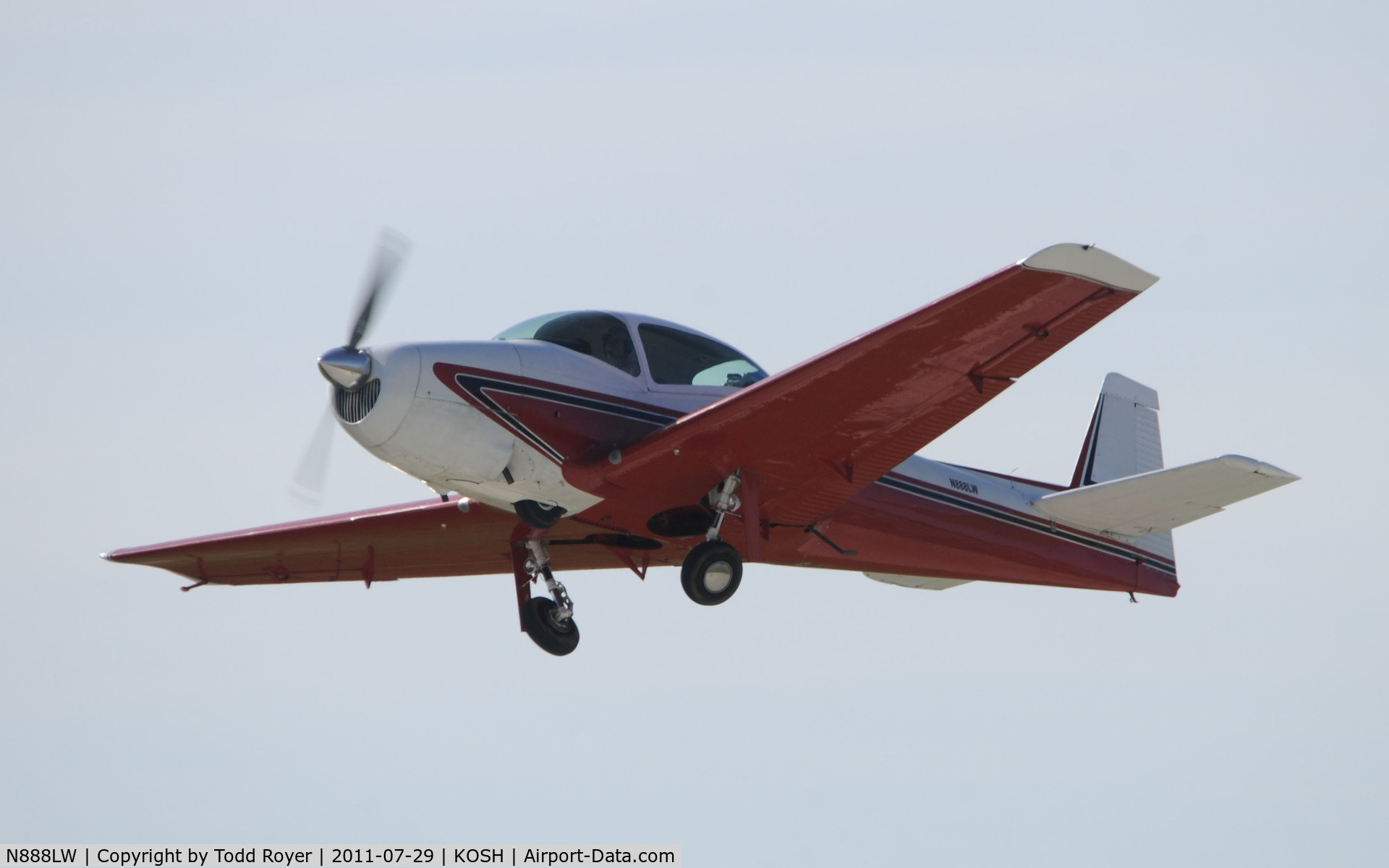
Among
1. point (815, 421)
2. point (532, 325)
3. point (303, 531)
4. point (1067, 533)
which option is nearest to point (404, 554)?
point (303, 531)

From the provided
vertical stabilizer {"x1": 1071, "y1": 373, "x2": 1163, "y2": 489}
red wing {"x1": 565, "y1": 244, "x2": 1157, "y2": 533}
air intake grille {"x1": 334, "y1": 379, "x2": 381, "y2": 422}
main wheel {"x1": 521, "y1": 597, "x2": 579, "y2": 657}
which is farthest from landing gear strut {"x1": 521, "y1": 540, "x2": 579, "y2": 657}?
vertical stabilizer {"x1": 1071, "y1": 373, "x2": 1163, "y2": 489}

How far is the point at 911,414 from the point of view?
1443cm

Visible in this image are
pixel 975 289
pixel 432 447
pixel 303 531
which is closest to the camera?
pixel 975 289

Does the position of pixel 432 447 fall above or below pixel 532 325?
below

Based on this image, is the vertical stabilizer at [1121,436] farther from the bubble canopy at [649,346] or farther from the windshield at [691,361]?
the bubble canopy at [649,346]

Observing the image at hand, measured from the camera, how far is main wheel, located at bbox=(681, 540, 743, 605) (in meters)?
14.4

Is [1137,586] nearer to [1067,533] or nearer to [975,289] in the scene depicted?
[1067,533]

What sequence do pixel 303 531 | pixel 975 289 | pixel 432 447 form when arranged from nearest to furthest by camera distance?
pixel 975 289
pixel 432 447
pixel 303 531

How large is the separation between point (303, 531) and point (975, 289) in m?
7.69

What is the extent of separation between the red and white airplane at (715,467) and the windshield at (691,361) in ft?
0.05

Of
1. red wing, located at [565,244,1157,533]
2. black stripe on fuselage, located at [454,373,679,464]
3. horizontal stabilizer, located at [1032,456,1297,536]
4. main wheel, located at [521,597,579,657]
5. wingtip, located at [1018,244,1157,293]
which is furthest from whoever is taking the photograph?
main wheel, located at [521,597,579,657]

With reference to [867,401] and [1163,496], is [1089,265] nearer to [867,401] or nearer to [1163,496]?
[867,401]

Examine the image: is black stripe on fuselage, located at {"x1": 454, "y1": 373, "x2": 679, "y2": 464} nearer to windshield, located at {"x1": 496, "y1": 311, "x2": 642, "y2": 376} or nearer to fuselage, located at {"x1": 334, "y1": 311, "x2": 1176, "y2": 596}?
fuselage, located at {"x1": 334, "y1": 311, "x2": 1176, "y2": 596}

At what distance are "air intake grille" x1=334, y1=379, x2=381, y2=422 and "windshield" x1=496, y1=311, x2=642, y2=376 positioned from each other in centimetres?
147
